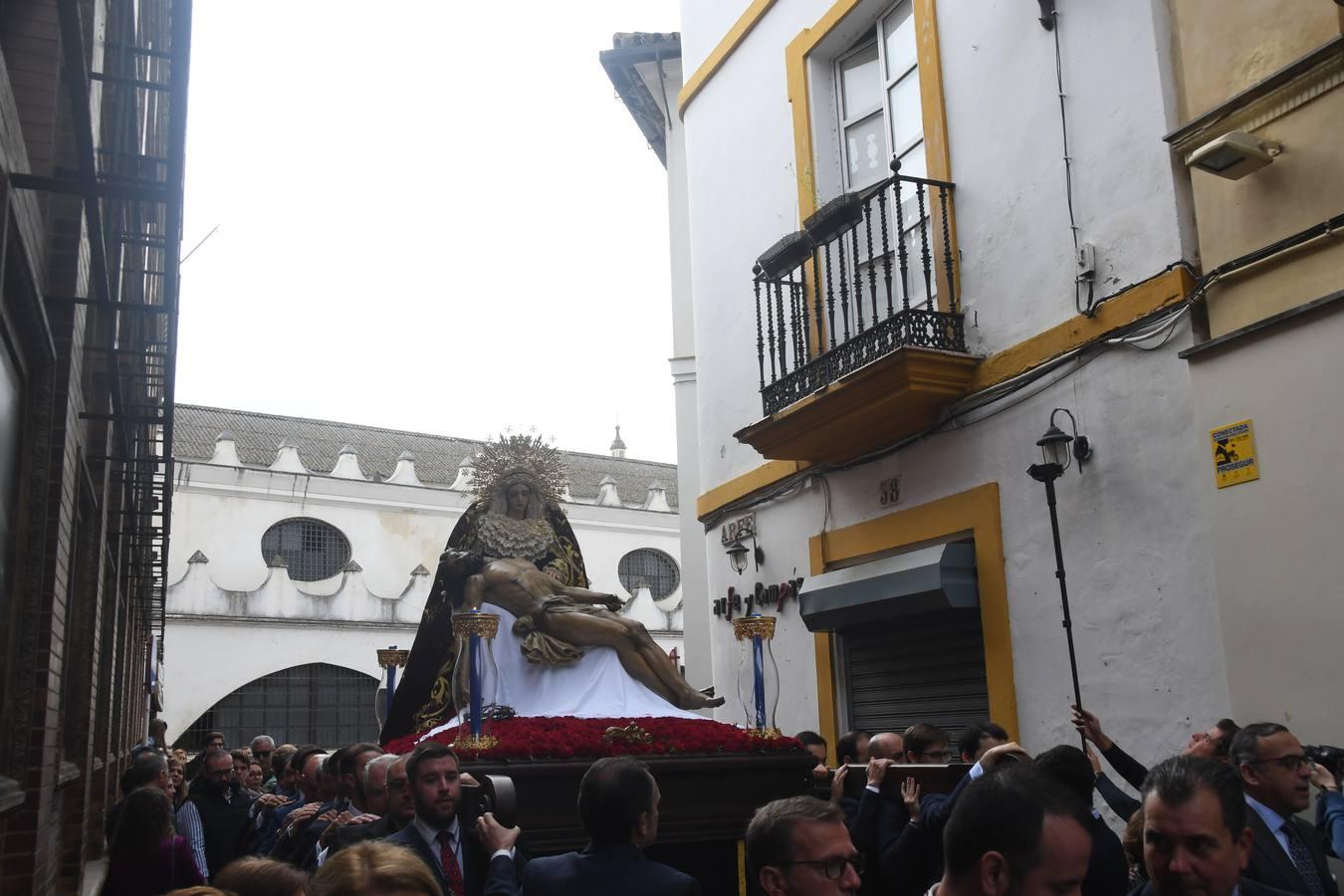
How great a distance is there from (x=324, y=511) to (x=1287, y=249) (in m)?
26.7

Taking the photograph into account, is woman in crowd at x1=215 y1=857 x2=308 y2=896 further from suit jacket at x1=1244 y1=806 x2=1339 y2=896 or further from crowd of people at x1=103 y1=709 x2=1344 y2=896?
suit jacket at x1=1244 y1=806 x2=1339 y2=896

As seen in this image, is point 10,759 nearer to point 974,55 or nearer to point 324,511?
point 974,55

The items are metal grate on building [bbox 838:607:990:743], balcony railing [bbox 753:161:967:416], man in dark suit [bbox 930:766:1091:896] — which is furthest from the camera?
metal grate on building [bbox 838:607:990:743]

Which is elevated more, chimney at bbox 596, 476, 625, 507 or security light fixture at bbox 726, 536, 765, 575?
chimney at bbox 596, 476, 625, 507

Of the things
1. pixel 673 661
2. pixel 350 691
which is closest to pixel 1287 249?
pixel 673 661

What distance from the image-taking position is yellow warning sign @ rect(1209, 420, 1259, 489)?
20.4 feet

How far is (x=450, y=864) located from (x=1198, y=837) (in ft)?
7.50

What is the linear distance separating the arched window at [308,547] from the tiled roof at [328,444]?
144 centimetres

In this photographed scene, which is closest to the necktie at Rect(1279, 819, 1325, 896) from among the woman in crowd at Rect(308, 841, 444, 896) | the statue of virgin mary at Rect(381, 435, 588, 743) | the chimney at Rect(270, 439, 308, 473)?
the woman in crowd at Rect(308, 841, 444, 896)

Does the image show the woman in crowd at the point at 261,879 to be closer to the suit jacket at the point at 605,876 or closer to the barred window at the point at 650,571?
the suit jacket at the point at 605,876

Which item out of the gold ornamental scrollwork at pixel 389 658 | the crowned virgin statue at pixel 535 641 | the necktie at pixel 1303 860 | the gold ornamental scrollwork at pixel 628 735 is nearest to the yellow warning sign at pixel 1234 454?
the necktie at pixel 1303 860

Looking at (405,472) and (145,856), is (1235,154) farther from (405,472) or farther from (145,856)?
(405,472)

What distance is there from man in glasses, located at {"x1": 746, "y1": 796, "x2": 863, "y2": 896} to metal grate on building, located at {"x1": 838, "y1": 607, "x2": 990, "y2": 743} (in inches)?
232

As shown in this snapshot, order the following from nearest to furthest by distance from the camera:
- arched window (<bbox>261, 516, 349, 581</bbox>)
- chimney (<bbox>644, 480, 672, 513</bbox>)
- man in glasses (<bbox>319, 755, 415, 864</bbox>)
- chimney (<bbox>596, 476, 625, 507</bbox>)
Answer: man in glasses (<bbox>319, 755, 415, 864</bbox>), arched window (<bbox>261, 516, 349, 581</bbox>), chimney (<bbox>596, 476, 625, 507</bbox>), chimney (<bbox>644, 480, 672, 513</bbox>)
